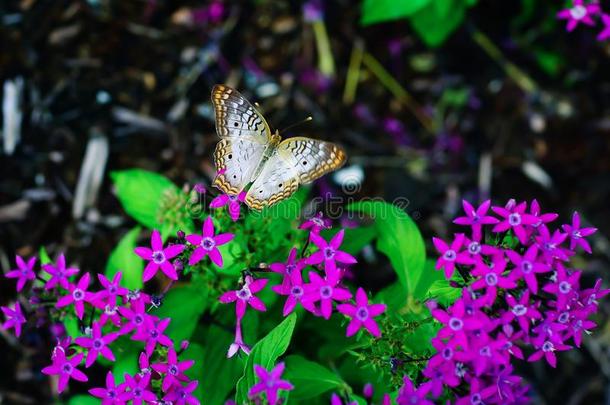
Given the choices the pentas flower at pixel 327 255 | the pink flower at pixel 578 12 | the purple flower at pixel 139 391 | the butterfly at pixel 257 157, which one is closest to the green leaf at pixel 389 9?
the pink flower at pixel 578 12

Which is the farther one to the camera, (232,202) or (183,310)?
(183,310)

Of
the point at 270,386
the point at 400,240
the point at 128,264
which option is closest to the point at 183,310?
the point at 128,264

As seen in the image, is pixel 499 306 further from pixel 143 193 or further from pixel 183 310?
pixel 143 193

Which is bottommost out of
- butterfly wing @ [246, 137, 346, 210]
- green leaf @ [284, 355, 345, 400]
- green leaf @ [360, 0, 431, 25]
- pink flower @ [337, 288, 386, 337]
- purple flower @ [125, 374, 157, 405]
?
green leaf @ [284, 355, 345, 400]

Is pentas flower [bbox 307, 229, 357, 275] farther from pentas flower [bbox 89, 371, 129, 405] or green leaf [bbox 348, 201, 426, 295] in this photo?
pentas flower [bbox 89, 371, 129, 405]

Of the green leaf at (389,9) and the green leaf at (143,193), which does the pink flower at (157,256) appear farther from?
the green leaf at (389,9)

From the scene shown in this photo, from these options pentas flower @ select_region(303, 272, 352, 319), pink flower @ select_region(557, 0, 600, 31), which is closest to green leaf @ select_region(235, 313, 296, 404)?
pentas flower @ select_region(303, 272, 352, 319)

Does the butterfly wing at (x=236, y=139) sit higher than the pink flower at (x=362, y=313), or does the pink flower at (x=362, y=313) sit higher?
the butterfly wing at (x=236, y=139)
